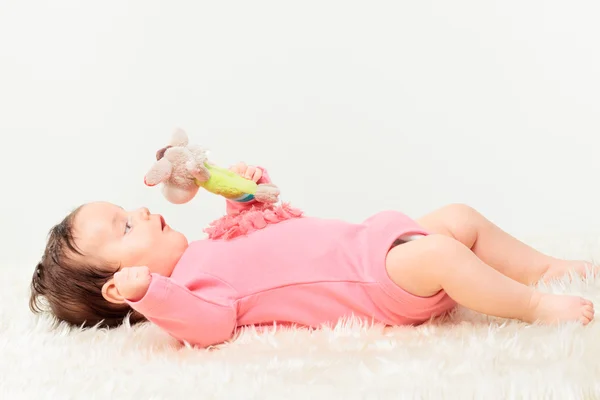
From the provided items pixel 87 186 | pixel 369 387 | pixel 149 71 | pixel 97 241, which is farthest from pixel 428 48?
pixel 369 387

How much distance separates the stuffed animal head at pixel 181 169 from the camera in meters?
1.56

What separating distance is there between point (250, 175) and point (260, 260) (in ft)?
0.75

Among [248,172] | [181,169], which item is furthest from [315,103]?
[181,169]

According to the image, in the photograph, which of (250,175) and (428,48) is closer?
(250,175)

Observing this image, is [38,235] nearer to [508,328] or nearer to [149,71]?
[149,71]

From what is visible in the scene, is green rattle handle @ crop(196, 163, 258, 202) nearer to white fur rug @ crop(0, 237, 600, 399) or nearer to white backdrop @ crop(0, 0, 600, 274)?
white fur rug @ crop(0, 237, 600, 399)

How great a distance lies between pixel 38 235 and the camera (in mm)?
2959

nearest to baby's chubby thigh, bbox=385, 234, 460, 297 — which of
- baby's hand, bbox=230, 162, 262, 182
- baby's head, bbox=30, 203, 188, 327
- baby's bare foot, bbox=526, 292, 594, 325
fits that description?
baby's bare foot, bbox=526, 292, 594, 325

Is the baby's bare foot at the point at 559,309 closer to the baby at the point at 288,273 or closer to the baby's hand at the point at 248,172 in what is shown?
the baby at the point at 288,273

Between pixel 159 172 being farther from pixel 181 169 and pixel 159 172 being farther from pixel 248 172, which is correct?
pixel 248 172

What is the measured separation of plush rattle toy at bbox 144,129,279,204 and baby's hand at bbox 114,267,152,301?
23 cm

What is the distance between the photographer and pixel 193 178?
159 cm

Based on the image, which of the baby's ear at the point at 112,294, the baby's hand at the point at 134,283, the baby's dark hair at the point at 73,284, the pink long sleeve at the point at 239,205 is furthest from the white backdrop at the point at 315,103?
the baby's hand at the point at 134,283

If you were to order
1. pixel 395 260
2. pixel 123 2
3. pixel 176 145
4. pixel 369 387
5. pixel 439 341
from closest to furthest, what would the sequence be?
pixel 369 387 < pixel 439 341 < pixel 395 260 < pixel 176 145 < pixel 123 2
